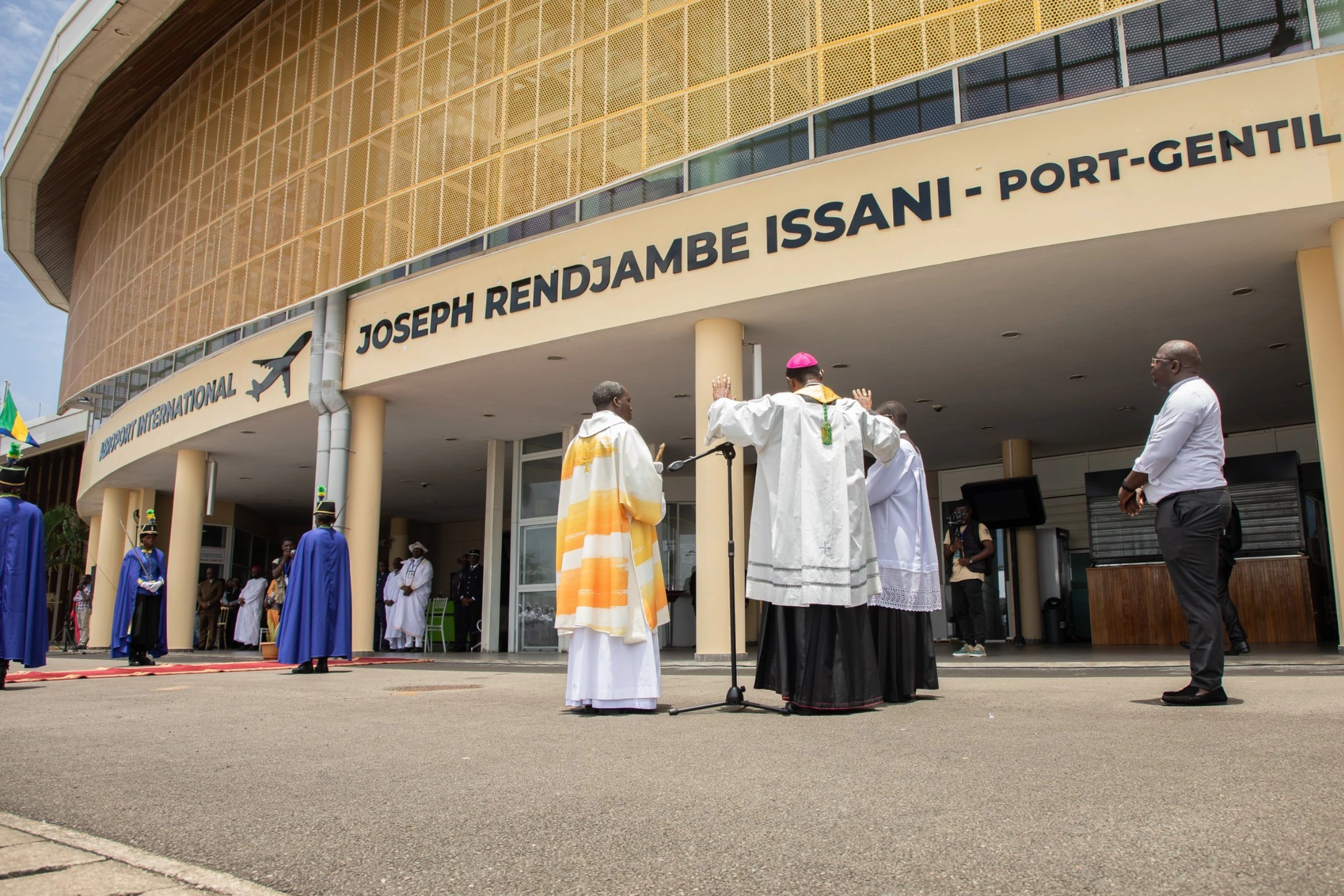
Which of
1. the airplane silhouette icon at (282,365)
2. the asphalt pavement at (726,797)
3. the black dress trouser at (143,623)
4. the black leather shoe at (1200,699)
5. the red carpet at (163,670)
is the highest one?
the airplane silhouette icon at (282,365)

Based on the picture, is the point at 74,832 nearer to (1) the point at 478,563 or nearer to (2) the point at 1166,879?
(2) the point at 1166,879

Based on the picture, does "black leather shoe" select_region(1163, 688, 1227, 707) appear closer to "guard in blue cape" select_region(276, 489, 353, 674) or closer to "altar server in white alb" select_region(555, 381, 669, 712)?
"altar server in white alb" select_region(555, 381, 669, 712)

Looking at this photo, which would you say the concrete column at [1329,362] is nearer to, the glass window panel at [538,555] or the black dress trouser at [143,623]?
the glass window panel at [538,555]

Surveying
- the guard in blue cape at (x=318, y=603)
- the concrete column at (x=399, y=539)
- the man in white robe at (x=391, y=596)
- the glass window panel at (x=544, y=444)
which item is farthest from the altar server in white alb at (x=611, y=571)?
the concrete column at (x=399, y=539)

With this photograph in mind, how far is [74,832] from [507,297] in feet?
35.3

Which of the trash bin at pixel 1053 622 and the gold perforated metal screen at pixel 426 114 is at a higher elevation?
the gold perforated metal screen at pixel 426 114

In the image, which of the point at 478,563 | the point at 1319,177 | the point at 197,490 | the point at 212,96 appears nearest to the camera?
the point at 1319,177

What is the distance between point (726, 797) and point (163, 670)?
10171 millimetres

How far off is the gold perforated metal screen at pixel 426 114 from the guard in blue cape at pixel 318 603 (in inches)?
171

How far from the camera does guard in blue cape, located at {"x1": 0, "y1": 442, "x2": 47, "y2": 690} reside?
310 inches

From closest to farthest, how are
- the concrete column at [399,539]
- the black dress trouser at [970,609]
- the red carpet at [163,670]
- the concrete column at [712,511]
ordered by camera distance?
the red carpet at [163,670], the concrete column at [712,511], the black dress trouser at [970,609], the concrete column at [399,539]

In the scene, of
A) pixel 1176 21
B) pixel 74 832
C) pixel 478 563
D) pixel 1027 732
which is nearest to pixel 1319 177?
pixel 1176 21

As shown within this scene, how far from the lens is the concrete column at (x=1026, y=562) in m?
18.3

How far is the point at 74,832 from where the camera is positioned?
A: 100 inches
